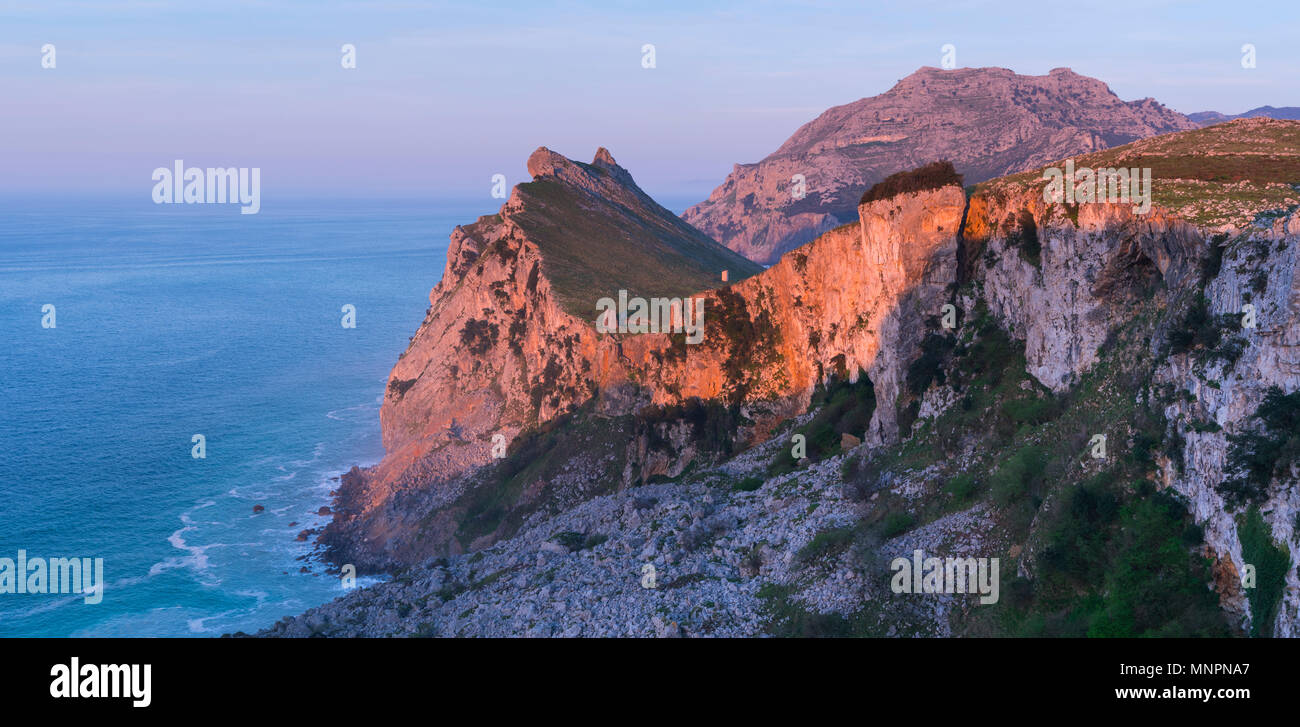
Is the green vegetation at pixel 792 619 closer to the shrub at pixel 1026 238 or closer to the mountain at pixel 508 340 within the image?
the shrub at pixel 1026 238

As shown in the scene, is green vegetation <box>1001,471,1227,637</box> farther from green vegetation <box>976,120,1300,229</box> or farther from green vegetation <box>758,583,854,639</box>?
green vegetation <box>976,120,1300,229</box>

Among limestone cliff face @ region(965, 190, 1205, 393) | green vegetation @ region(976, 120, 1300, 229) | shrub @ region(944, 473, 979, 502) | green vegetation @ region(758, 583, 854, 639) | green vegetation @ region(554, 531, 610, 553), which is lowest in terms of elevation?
green vegetation @ region(554, 531, 610, 553)

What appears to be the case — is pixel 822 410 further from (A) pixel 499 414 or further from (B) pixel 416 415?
(B) pixel 416 415

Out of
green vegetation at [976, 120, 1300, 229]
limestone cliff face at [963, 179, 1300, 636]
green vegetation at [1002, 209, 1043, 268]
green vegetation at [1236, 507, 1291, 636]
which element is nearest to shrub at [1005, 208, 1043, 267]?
green vegetation at [1002, 209, 1043, 268]

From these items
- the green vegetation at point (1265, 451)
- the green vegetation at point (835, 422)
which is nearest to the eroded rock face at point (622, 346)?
the green vegetation at point (835, 422)

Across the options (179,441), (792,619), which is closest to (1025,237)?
(792,619)

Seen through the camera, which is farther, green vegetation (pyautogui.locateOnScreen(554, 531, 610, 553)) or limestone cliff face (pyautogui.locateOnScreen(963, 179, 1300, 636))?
green vegetation (pyautogui.locateOnScreen(554, 531, 610, 553))

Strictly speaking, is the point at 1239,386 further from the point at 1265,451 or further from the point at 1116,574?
the point at 1116,574

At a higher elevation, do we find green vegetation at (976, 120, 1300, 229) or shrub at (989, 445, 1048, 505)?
green vegetation at (976, 120, 1300, 229)

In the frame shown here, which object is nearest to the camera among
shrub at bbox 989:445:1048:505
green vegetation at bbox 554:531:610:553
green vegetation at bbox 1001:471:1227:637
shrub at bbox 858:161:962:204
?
green vegetation at bbox 1001:471:1227:637
